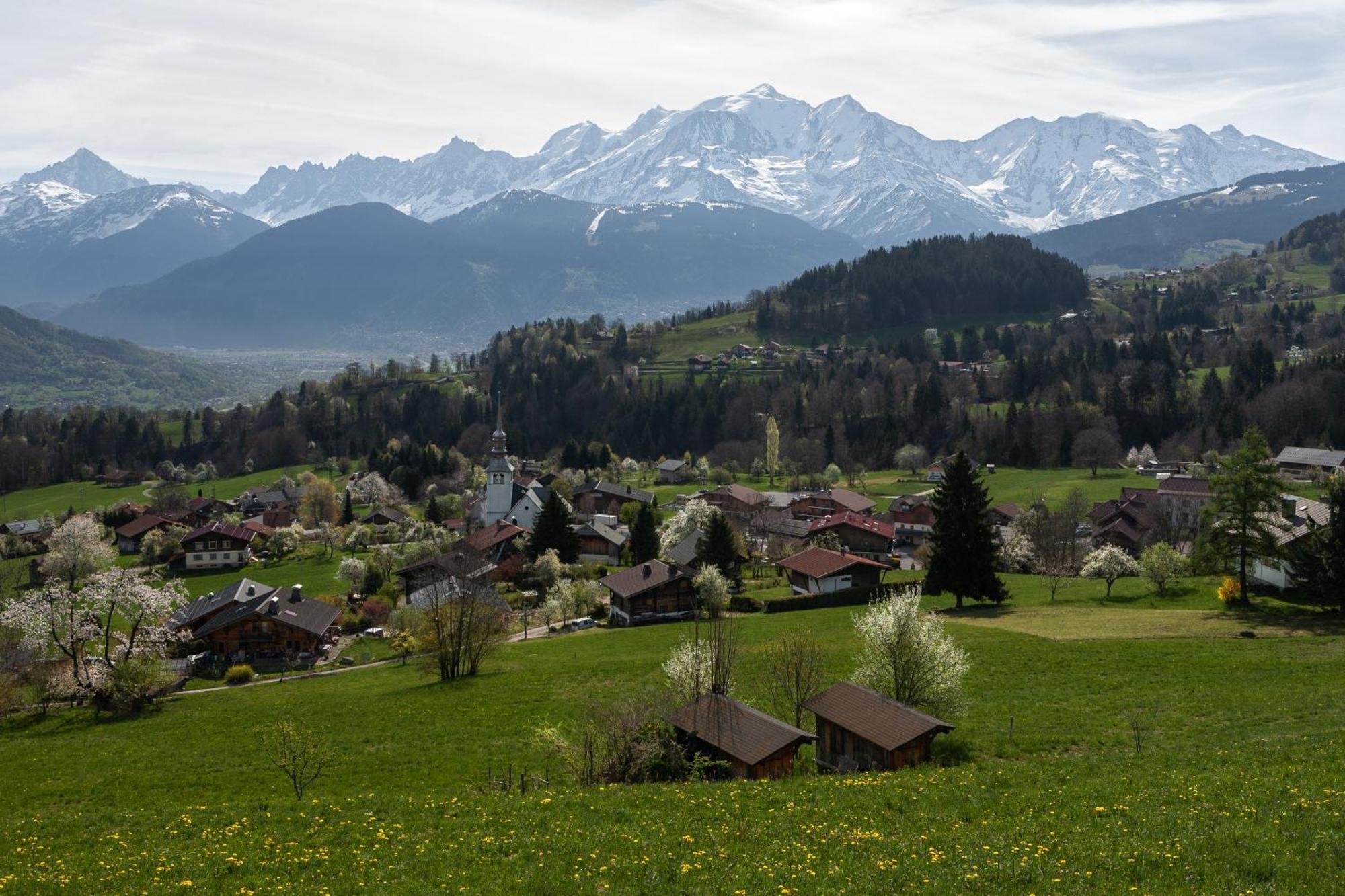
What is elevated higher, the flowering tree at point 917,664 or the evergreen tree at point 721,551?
the flowering tree at point 917,664

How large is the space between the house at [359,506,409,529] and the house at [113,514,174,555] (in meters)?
24.5

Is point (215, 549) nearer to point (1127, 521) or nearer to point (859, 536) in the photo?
point (859, 536)

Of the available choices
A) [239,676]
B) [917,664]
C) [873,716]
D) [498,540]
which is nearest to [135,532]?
[498,540]

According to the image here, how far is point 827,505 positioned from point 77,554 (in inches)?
3097

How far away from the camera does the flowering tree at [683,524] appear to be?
90825mm

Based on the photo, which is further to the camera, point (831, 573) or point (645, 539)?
point (645, 539)

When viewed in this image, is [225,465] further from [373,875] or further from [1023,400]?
[373,875]

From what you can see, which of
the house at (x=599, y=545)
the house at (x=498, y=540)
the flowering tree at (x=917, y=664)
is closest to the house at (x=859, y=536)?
the house at (x=599, y=545)

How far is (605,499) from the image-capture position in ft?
394

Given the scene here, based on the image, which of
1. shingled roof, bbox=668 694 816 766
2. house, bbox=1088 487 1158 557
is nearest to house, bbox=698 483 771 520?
house, bbox=1088 487 1158 557

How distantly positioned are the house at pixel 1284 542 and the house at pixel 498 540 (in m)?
63.1

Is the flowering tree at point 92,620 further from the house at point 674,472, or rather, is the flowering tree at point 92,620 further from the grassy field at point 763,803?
the house at point 674,472

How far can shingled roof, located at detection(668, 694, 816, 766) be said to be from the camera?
Result: 2717cm

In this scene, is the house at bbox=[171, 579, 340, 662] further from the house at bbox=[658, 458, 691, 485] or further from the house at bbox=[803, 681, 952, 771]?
the house at bbox=[658, 458, 691, 485]
